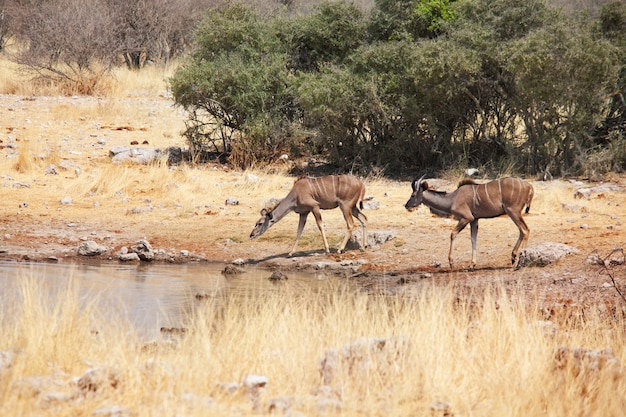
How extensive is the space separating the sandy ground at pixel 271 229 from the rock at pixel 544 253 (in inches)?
5.4

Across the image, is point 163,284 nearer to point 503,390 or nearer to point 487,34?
point 503,390

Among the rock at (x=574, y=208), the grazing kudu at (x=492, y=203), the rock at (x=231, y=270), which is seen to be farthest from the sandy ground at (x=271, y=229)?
the rock at (x=231, y=270)

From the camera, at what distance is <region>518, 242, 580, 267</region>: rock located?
10.9 m

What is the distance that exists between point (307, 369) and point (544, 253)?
5.83m

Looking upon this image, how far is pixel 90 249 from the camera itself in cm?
1252

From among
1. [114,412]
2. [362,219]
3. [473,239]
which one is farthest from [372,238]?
[114,412]

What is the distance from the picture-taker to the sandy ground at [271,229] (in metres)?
10.6

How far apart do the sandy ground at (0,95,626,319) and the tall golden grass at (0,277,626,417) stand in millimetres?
2448

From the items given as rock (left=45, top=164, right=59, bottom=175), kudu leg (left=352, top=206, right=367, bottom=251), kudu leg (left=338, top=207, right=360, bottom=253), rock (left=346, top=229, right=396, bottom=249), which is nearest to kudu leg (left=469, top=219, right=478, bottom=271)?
rock (left=346, top=229, right=396, bottom=249)

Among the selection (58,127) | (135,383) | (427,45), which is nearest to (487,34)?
(427,45)

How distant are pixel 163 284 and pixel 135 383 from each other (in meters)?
5.33

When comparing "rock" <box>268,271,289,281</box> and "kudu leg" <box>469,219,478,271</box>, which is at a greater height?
"kudu leg" <box>469,219,478,271</box>

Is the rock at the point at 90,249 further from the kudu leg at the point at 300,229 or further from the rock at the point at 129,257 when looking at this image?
the kudu leg at the point at 300,229

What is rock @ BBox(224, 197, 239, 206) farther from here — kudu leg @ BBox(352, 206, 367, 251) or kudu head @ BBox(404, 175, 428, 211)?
kudu head @ BBox(404, 175, 428, 211)
